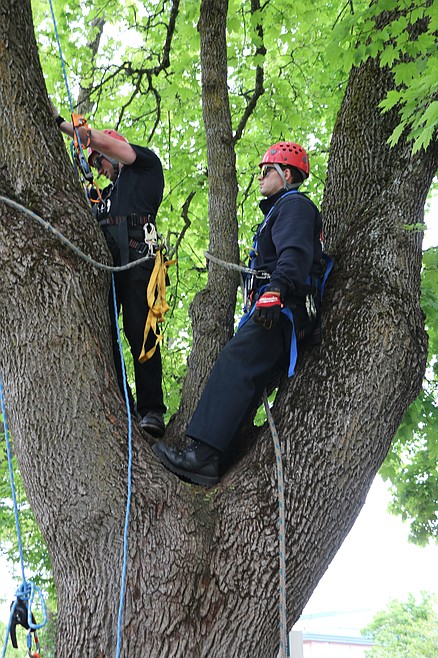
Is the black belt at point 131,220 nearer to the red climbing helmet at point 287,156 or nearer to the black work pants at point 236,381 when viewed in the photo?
the red climbing helmet at point 287,156

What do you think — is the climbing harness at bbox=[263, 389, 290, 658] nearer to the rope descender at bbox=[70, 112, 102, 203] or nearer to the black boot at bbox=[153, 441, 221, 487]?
the black boot at bbox=[153, 441, 221, 487]

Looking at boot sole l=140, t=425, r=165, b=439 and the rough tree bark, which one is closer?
the rough tree bark

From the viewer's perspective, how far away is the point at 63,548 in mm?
2656

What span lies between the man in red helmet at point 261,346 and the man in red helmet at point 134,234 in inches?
22.5

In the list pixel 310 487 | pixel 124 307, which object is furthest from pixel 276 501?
pixel 124 307

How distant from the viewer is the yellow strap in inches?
142


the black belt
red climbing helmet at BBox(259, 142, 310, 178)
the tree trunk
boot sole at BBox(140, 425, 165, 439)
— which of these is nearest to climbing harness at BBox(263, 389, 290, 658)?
the tree trunk

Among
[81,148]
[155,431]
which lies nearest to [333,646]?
[155,431]

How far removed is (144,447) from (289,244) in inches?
47.8

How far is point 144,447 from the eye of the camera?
2908 millimetres

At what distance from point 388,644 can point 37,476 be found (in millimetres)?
33145

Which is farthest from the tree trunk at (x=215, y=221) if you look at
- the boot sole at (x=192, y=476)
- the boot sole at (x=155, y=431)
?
the boot sole at (x=192, y=476)

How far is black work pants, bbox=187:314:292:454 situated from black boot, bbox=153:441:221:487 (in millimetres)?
52

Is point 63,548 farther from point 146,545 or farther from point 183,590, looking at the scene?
point 183,590
